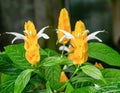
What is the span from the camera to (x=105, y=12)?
4582 mm

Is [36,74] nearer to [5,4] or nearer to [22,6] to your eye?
[22,6]

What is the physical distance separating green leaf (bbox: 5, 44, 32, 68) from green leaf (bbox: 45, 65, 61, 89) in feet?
0.17

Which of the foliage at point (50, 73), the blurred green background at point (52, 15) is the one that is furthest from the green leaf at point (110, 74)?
the blurred green background at point (52, 15)

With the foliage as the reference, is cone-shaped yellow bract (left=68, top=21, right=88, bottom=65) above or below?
above

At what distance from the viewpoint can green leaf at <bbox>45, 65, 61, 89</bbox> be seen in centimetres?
105

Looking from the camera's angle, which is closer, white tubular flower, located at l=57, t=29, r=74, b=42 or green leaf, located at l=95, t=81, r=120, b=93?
green leaf, located at l=95, t=81, r=120, b=93

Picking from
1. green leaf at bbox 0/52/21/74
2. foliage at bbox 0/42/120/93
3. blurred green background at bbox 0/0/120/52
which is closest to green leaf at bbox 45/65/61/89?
foliage at bbox 0/42/120/93

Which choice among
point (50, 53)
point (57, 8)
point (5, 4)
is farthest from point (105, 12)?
point (50, 53)

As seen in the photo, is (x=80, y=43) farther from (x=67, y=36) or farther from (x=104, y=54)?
(x=104, y=54)

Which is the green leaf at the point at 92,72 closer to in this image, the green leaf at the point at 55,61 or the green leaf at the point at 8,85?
the green leaf at the point at 55,61

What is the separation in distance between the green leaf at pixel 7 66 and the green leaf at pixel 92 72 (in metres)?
0.19

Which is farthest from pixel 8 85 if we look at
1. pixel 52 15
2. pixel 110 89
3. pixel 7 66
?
pixel 52 15

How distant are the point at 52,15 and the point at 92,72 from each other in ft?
4.93

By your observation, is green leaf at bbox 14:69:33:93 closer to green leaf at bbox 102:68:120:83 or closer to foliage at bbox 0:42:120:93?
foliage at bbox 0:42:120:93
